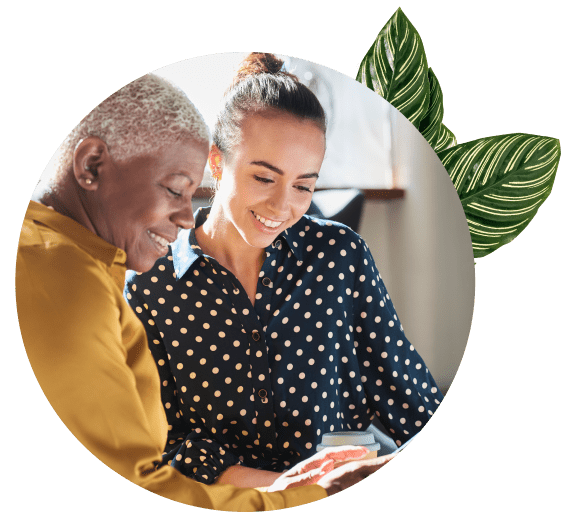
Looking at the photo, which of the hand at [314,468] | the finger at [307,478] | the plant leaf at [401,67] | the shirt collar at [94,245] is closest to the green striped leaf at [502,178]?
the plant leaf at [401,67]

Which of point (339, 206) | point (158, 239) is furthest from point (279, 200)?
point (158, 239)

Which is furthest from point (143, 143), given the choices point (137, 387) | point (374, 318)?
point (374, 318)

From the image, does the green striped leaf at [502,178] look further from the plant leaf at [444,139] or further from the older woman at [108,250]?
the older woman at [108,250]

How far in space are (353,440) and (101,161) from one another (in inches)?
54.3

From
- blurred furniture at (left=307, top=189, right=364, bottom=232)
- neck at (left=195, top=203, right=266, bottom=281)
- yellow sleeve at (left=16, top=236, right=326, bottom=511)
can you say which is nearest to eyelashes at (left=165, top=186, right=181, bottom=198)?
neck at (left=195, top=203, right=266, bottom=281)

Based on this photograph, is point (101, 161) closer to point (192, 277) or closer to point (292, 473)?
point (192, 277)

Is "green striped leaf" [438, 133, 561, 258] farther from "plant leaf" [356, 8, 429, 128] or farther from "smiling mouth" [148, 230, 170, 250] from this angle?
"smiling mouth" [148, 230, 170, 250]

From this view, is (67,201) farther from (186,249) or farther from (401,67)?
(401,67)

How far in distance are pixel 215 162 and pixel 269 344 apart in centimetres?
68

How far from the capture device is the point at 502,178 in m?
2.52

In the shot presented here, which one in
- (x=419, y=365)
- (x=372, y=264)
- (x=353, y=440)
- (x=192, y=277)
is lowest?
(x=353, y=440)

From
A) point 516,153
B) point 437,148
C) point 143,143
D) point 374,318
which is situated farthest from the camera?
point 437,148

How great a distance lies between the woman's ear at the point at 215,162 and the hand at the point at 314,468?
1.09 m

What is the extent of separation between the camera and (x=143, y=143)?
7.16 ft
